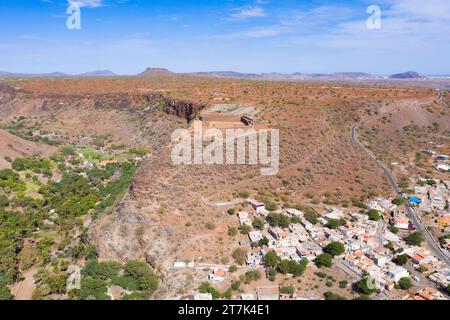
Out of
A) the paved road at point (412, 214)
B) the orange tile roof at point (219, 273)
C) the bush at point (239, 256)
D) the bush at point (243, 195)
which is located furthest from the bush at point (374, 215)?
the orange tile roof at point (219, 273)

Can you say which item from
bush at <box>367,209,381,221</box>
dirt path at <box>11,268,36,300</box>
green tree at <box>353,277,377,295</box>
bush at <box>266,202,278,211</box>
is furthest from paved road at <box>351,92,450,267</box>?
dirt path at <box>11,268,36,300</box>

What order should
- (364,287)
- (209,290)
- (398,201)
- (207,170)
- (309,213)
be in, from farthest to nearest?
1. (398,201)
2. (207,170)
3. (309,213)
4. (364,287)
5. (209,290)

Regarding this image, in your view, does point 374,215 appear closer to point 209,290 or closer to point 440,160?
point 209,290

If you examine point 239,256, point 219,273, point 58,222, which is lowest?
point 58,222

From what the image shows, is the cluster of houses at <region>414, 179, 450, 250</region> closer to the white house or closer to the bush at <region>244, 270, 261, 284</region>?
the bush at <region>244, 270, 261, 284</region>

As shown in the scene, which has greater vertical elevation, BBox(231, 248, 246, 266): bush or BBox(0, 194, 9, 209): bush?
BBox(0, 194, 9, 209): bush

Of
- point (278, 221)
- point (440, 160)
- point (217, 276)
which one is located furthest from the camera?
point (440, 160)

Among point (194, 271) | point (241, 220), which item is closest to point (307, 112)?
point (241, 220)

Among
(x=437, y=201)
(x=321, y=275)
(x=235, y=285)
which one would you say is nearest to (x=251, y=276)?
(x=235, y=285)

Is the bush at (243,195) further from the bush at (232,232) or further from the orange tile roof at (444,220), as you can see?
the orange tile roof at (444,220)

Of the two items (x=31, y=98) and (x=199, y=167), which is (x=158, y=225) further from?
(x=31, y=98)
